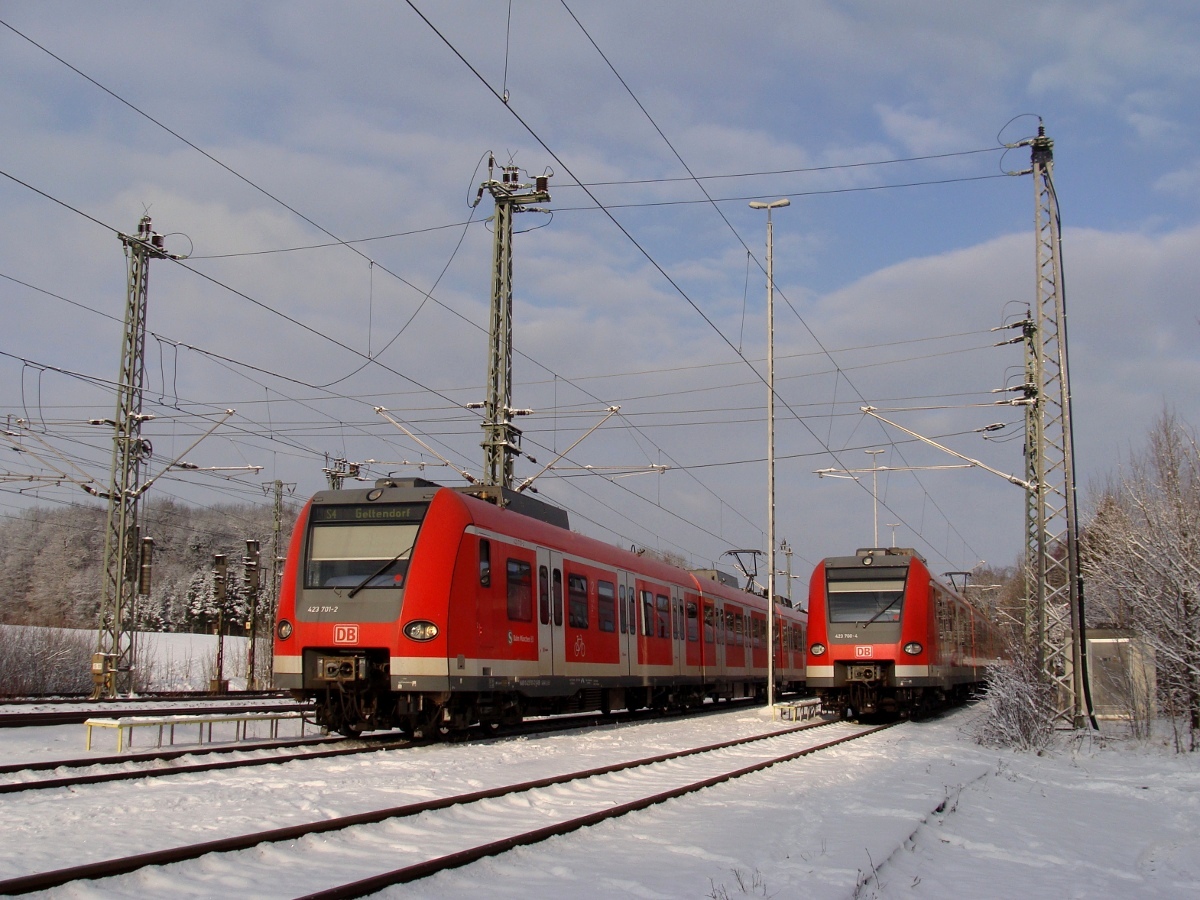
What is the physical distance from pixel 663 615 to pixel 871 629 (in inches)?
161

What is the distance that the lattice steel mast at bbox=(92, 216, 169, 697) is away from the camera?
84.0 feet

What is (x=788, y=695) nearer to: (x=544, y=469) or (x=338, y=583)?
(x=544, y=469)

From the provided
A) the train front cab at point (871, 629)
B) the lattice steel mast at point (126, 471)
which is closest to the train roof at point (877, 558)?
the train front cab at point (871, 629)

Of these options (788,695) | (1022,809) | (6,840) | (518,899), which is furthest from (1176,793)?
(788,695)

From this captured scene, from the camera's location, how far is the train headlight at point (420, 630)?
46.0 feet

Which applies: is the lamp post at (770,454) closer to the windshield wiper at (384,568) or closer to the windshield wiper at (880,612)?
the windshield wiper at (880,612)

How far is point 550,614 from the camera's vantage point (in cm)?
1739

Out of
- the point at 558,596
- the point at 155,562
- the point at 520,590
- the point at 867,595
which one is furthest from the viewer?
the point at 155,562

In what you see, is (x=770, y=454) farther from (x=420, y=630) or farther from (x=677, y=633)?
(x=420, y=630)

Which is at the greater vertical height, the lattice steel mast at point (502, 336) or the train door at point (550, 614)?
the lattice steel mast at point (502, 336)

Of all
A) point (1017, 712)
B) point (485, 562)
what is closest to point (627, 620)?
point (485, 562)

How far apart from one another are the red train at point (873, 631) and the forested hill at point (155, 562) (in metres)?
54.9

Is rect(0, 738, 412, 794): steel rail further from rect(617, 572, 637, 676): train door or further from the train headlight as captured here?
rect(617, 572, 637, 676): train door

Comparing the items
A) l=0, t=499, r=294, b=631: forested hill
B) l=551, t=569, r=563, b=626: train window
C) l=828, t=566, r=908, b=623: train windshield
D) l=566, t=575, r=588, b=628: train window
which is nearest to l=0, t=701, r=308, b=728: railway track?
l=551, t=569, r=563, b=626: train window
